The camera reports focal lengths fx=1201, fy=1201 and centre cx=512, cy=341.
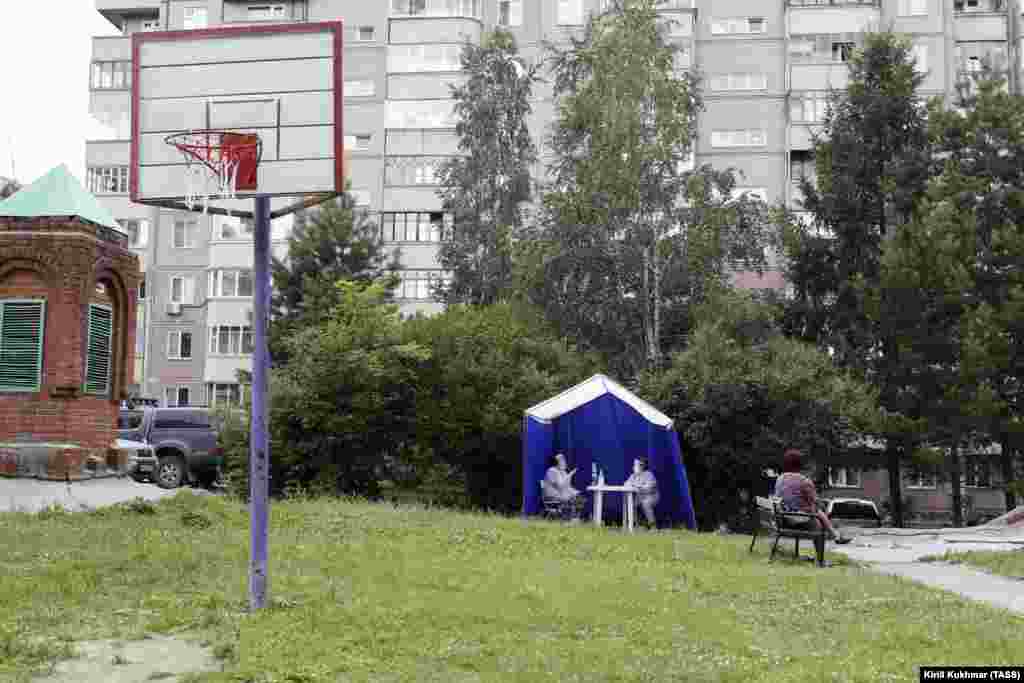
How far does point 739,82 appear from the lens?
167ft

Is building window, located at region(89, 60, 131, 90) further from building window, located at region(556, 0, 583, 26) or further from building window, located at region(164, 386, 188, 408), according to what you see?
building window, located at region(556, 0, 583, 26)

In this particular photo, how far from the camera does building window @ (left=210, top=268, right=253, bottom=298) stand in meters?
50.1

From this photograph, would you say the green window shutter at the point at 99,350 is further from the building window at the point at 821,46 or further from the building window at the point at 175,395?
the building window at the point at 821,46

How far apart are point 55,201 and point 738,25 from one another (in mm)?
37351

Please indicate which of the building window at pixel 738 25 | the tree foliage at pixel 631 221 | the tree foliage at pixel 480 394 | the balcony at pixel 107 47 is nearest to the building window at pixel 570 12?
the building window at pixel 738 25

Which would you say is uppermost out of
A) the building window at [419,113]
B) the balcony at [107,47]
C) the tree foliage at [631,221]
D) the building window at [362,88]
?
the balcony at [107,47]

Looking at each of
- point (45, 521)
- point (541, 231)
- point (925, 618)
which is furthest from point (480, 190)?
point (925, 618)

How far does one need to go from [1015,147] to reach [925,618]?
2669cm

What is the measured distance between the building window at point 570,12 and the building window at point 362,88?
852cm

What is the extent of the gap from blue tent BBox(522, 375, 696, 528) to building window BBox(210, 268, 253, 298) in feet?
103

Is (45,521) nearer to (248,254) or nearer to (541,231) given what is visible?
(541,231)

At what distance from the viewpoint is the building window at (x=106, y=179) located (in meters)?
53.0

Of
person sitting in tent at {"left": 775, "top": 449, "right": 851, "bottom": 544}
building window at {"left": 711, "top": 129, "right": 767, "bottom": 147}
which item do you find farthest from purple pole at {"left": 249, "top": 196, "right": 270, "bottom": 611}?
building window at {"left": 711, "top": 129, "right": 767, "bottom": 147}

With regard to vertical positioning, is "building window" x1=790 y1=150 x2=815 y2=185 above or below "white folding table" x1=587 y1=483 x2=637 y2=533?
above
